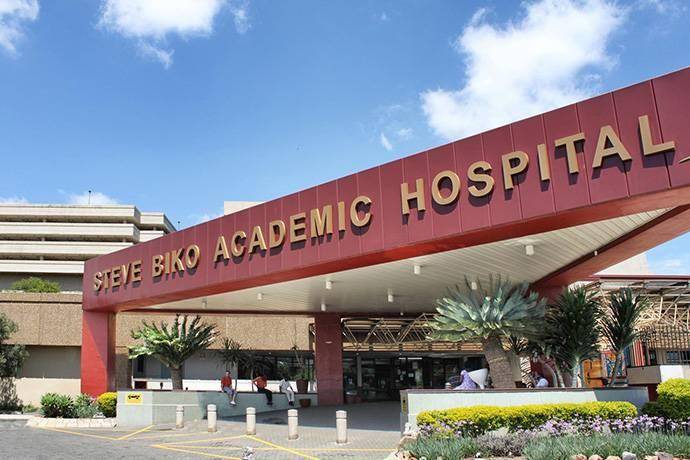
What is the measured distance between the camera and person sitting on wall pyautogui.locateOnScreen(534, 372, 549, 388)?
17.2m

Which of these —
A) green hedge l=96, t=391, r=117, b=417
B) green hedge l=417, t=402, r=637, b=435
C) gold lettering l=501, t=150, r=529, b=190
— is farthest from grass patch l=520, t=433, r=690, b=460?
green hedge l=96, t=391, r=117, b=417

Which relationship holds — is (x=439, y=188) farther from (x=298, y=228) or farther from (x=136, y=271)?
(x=136, y=271)

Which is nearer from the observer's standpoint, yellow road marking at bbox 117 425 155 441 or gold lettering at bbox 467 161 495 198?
gold lettering at bbox 467 161 495 198

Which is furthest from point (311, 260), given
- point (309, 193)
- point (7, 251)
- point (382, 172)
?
point (7, 251)

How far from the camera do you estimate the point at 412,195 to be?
50.8 ft

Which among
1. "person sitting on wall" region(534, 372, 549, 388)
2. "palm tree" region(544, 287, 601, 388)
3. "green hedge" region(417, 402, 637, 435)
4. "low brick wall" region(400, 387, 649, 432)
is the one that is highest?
"palm tree" region(544, 287, 601, 388)

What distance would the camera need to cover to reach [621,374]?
24.8m

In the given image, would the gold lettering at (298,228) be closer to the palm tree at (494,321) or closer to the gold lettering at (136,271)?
the palm tree at (494,321)

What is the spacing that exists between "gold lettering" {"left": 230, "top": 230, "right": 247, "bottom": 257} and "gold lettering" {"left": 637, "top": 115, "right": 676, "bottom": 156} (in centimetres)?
1174

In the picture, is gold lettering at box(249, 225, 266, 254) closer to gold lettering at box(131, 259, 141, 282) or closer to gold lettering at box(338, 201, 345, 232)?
gold lettering at box(338, 201, 345, 232)

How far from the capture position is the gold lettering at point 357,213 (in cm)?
1641

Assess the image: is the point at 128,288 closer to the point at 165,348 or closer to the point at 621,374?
the point at 165,348

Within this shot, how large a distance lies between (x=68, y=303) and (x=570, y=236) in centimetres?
3128

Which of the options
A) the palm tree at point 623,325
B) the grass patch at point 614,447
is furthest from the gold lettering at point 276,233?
the grass patch at point 614,447
